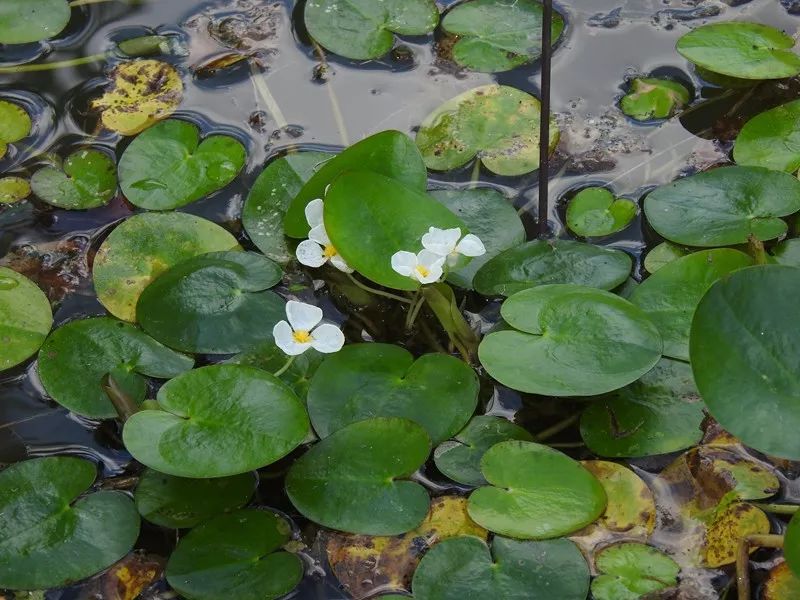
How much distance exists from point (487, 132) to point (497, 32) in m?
0.32

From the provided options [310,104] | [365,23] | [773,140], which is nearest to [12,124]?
[310,104]

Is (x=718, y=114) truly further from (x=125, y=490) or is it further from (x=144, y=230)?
(x=125, y=490)

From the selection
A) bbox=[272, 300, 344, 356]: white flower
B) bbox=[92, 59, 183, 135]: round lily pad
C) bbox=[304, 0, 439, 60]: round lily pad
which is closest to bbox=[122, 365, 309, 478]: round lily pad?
bbox=[272, 300, 344, 356]: white flower

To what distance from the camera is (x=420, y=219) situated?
154cm

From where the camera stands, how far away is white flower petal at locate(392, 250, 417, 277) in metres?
1.47

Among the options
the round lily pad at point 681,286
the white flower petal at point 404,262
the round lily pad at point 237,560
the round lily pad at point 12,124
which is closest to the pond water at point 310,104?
the round lily pad at point 12,124

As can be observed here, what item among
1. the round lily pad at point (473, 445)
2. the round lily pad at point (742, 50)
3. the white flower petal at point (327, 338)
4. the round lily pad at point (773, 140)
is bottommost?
the round lily pad at point (473, 445)

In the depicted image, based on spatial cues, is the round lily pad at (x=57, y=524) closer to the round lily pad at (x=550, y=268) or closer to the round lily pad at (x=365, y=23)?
the round lily pad at (x=550, y=268)

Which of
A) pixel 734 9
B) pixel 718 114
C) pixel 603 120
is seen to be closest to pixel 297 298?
pixel 603 120

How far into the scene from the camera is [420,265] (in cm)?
148

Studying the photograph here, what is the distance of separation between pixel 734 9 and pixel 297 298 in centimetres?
129

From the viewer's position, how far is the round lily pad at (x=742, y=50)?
1.90 meters

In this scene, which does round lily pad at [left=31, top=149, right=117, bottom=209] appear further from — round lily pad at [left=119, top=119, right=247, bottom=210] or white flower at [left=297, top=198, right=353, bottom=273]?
white flower at [left=297, top=198, right=353, bottom=273]

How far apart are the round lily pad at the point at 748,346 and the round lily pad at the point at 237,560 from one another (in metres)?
0.72
